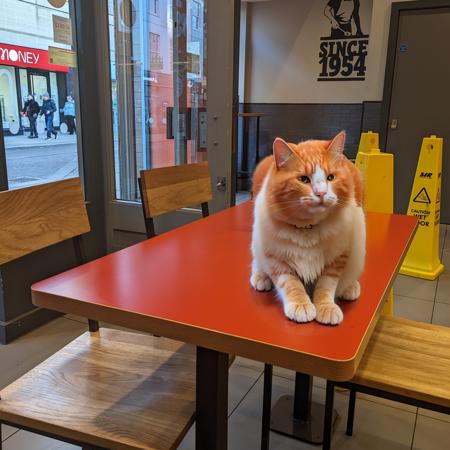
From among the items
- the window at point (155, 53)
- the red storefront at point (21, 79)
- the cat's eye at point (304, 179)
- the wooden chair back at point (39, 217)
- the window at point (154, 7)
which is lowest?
the wooden chair back at point (39, 217)

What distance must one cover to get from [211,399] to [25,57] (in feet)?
6.50

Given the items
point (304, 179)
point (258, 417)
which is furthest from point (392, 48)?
point (304, 179)

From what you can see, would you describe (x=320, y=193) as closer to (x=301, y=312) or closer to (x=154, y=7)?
(x=301, y=312)

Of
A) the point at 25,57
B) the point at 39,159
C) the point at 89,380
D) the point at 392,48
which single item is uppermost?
the point at 392,48

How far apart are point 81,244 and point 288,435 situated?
39.1 inches

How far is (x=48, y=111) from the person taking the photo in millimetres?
2365

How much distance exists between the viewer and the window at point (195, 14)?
2.43 m

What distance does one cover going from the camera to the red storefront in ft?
6.69

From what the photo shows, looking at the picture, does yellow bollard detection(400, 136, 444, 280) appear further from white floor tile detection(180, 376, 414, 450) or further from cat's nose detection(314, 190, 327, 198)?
cat's nose detection(314, 190, 327, 198)

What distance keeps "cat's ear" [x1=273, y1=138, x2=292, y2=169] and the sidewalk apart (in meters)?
1.73

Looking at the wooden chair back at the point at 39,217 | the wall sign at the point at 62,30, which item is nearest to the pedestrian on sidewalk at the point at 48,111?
the wall sign at the point at 62,30

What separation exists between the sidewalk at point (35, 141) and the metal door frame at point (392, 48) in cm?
311

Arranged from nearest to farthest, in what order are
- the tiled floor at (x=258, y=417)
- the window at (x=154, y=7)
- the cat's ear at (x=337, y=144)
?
the cat's ear at (x=337, y=144) < the tiled floor at (x=258, y=417) < the window at (x=154, y=7)

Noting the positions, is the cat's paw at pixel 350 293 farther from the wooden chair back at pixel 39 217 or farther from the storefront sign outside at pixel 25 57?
the storefront sign outside at pixel 25 57
